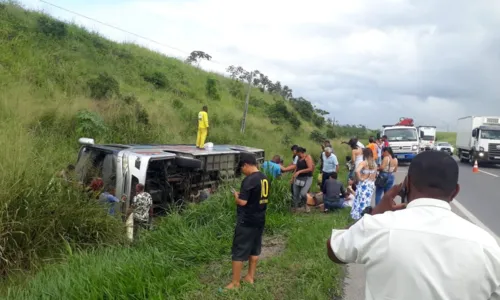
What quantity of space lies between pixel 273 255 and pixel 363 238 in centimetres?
487

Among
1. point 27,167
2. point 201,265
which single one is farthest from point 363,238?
point 27,167

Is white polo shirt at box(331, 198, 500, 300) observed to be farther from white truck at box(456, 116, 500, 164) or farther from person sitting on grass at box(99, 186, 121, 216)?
white truck at box(456, 116, 500, 164)

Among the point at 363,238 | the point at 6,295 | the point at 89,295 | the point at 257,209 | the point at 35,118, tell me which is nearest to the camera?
the point at 363,238

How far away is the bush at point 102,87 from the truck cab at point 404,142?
594 inches

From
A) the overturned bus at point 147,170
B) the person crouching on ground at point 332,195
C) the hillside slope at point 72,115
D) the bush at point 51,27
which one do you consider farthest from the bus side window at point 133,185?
the bush at point 51,27

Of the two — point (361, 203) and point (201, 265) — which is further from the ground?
point (361, 203)

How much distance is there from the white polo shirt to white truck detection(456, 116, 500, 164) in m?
25.9

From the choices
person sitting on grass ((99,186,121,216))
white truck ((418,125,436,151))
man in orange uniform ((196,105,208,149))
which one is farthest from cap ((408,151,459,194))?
white truck ((418,125,436,151))

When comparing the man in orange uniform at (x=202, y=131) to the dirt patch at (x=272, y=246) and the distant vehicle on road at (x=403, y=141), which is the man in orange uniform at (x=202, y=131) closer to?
the dirt patch at (x=272, y=246)

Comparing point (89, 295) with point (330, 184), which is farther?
point (330, 184)

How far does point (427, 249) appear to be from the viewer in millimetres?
1837

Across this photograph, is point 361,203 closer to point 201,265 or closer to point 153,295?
point 201,265

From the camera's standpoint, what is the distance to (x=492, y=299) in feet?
6.04

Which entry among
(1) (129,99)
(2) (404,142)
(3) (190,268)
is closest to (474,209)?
(3) (190,268)
